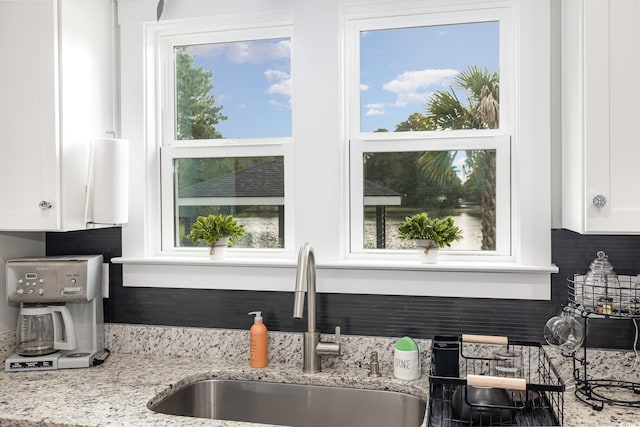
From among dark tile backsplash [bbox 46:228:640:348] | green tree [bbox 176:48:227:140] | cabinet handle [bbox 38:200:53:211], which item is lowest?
dark tile backsplash [bbox 46:228:640:348]

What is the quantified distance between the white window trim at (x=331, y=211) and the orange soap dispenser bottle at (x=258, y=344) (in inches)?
6.2

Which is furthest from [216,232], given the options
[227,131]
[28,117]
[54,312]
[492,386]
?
[492,386]

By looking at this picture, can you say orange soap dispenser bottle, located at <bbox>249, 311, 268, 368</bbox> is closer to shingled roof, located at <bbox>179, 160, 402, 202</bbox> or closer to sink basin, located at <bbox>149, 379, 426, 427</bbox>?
sink basin, located at <bbox>149, 379, 426, 427</bbox>

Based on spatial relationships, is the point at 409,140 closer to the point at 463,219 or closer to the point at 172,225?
the point at 463,219

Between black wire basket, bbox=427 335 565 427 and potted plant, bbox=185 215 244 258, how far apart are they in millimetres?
871

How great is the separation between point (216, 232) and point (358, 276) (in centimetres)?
58

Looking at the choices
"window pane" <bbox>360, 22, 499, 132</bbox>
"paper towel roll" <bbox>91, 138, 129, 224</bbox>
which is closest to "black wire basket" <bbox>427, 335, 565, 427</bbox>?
"window pane" <bbox>360, 22, 499, 132</bbox>

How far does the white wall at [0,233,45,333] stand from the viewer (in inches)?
82.7

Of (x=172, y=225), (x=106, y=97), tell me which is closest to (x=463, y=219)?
(x=172, y=225)

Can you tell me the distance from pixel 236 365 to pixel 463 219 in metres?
1.00

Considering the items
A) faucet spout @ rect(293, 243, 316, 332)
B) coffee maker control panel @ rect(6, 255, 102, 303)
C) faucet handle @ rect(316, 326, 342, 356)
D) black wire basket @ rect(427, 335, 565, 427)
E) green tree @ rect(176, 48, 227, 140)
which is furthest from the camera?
green tree @ rect(176, 48, 227, 140)

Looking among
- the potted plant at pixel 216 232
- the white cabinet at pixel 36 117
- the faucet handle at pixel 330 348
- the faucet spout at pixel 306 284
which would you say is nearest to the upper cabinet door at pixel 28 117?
the white cabinet at pixel 36 117

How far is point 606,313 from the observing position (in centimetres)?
168

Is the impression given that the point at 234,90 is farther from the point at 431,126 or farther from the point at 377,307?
the point at 377,307
